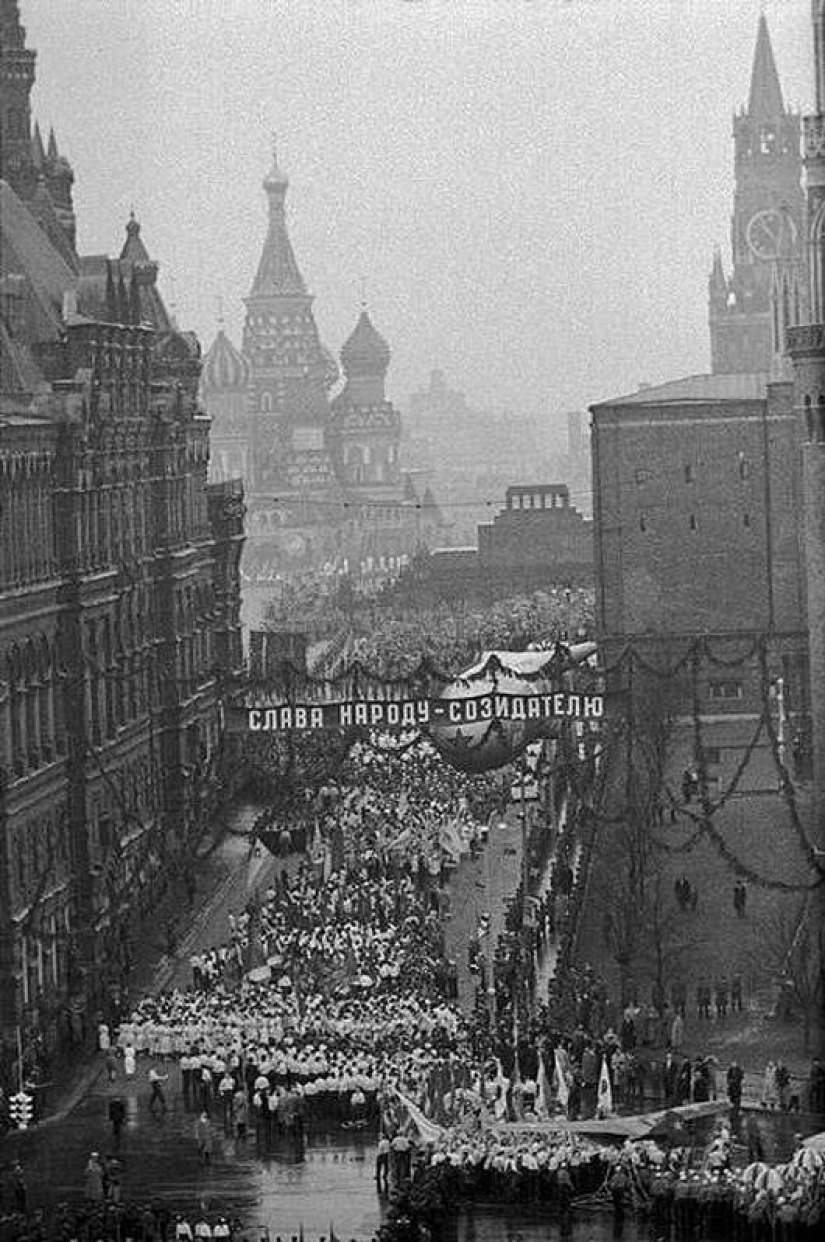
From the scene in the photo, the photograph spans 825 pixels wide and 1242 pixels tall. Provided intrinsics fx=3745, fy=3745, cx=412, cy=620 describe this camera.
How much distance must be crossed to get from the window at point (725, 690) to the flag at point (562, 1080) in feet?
30.1

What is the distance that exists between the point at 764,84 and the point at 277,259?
6.50m

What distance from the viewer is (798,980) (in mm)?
31797

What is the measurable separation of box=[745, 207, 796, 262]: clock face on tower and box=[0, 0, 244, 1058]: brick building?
12.0m

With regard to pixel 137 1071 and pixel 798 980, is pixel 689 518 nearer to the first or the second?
pixel 798 980

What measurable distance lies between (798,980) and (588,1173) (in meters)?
6.04

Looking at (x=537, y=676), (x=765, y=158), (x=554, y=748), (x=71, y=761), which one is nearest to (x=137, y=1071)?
(x=71, y=761)

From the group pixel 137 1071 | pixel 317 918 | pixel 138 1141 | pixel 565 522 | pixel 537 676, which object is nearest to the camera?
pixel 138 1141

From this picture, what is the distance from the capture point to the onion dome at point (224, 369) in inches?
1599

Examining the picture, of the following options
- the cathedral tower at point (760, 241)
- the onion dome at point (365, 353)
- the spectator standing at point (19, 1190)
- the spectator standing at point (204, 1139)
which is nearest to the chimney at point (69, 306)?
the onion dome at point (365, 353)

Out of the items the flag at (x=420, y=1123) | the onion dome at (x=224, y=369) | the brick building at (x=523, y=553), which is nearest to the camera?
the flag at (x=420, y=1123)

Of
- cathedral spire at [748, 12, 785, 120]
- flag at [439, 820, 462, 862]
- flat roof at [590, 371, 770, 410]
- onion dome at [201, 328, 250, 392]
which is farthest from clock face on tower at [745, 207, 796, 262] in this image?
flag at [439, 820, 462, 862]

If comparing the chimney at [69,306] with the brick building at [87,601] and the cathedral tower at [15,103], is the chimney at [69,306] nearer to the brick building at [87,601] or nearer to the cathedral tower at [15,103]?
the brick building at [87,601]

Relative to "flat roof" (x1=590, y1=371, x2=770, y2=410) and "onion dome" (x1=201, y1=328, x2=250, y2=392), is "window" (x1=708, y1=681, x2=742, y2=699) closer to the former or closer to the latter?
"flat roof" (x1=590, y1=371, x2=770, y2=410)

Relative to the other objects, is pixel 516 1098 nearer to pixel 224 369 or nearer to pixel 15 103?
pixel 15 103
